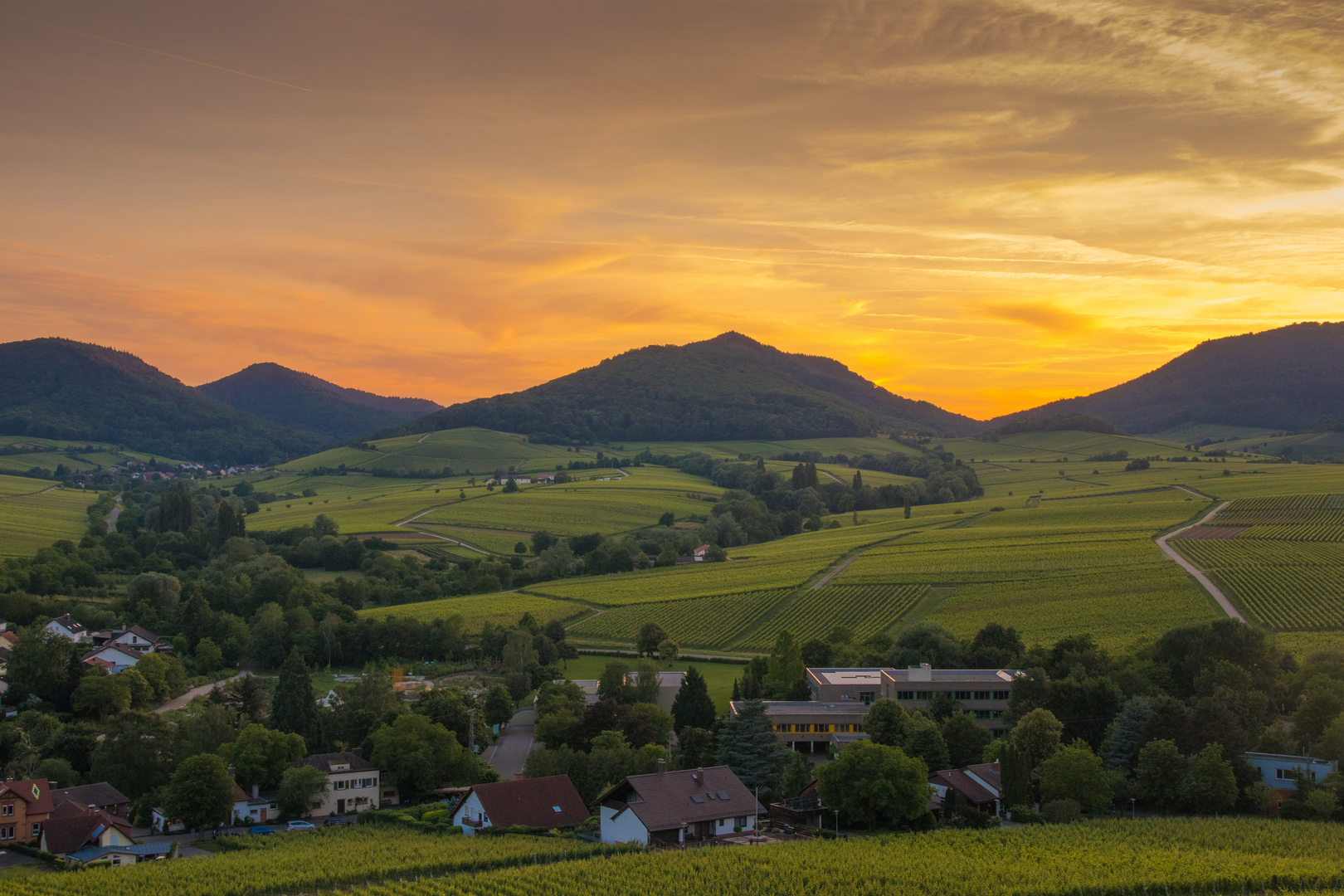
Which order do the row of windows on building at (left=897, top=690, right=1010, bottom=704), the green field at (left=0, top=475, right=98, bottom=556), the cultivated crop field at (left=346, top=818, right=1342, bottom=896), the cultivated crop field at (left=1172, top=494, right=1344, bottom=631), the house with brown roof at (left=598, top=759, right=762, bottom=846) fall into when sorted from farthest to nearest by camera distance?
the green field at (left=0, top=475, right=98, bottom=556)
the cultivated crop field at (left=1172, top=494, right=1344, bottom=631)
the row of windows on building at (left=897, top=690, right=1010, bottom=704)
the house with brown roof at (left=598, top=759, right=762, bottom=846)
the cultivated crop field at (left=346, top=818, right=1342, bottom=896)

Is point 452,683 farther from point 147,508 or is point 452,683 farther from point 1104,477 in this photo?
point 1104,477

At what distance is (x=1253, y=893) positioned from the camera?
31172mm

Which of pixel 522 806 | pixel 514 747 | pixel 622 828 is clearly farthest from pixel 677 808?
pixel 514 747

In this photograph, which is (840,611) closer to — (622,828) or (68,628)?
(622,828)

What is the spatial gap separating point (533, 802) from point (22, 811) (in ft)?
64.4

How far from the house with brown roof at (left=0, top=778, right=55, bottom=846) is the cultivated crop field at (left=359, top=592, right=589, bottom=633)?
3769 centimetres

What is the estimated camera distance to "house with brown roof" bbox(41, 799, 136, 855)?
128 ft

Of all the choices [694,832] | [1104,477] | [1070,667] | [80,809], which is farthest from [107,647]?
[1104,477]

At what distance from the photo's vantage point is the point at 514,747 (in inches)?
2142

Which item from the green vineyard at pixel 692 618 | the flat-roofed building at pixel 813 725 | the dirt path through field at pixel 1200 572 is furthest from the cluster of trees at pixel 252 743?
the dirt path through field at pixel 1200 572

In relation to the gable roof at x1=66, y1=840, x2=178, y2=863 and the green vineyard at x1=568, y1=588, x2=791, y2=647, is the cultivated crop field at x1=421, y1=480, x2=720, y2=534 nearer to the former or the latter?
the green vineyard at x1=568, y1=588, x2=791, y2=647

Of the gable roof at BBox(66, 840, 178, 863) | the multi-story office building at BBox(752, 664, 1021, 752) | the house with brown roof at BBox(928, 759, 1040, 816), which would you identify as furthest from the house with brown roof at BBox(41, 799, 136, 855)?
the house with brown roof at BBox(928, 759, 1040, 816)

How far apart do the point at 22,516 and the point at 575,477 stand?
81.1 m

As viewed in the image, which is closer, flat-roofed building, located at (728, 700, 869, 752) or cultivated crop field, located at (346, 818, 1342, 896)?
cultivated crop field, located at (346, 818, 1342, 896)
